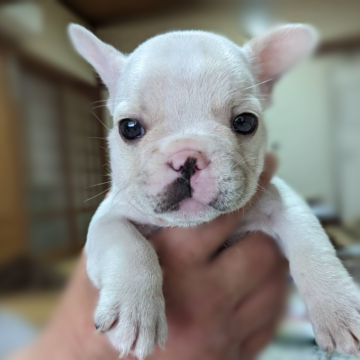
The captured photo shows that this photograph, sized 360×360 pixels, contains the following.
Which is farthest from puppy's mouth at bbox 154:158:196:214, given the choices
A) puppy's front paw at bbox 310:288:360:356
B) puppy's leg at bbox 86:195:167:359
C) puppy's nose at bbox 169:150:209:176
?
puppy's front paw at bbox 310:288:360:356

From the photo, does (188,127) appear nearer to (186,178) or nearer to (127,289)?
(186,178)

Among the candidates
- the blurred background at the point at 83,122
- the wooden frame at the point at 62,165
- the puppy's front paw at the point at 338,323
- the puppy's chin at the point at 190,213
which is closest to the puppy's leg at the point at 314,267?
the puppy's front paw at the point at 338,323

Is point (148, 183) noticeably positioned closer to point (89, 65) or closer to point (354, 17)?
point (89, 65)

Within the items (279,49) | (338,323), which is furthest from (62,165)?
(338,323)

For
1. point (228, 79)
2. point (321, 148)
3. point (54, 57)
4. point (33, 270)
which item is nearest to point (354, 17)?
point (321, 148)

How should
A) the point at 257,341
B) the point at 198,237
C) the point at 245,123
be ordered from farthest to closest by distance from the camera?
the point at 257,341 → the point at 198,237 → the point at 245,123

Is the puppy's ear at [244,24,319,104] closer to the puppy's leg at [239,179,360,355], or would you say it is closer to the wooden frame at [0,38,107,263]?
the puppy's leg at [239,179,360,355]
